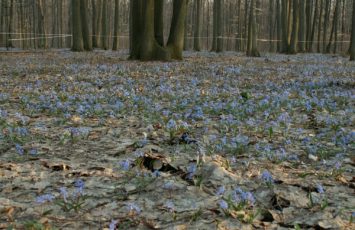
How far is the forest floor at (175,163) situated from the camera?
309cm

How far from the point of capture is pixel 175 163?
14.0ft

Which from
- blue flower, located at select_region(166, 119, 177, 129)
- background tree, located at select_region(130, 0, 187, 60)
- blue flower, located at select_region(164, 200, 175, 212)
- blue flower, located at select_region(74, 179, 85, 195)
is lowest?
blue flower, located at select_region(164, 200, 175, 212)

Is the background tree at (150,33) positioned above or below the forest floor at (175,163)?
above

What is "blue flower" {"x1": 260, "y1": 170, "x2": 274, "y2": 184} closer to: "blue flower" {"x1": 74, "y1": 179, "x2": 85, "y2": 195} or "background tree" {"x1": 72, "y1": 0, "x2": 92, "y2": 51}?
"blue flower" {"x1": 74, "y1": 179, "x2": 85, "y2": 195}

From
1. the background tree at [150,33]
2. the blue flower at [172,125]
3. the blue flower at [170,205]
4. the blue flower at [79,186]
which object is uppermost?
the background tree at [150,33]

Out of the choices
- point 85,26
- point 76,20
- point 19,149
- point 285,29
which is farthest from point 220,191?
point 285,29

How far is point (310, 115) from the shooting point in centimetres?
729

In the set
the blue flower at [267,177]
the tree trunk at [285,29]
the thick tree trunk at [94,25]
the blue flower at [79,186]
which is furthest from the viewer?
the thick tree trunk at [94,25]

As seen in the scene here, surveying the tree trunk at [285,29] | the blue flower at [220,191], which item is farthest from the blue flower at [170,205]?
the tree trunk at [285,29]

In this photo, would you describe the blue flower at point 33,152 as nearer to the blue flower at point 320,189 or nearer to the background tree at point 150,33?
the blue flower at point 320,189

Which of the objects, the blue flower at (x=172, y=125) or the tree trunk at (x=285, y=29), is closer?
the blue flower at (x=172, y=125)

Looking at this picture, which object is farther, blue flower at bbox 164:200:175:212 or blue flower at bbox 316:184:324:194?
blue flower at bbox 316:184:324:194

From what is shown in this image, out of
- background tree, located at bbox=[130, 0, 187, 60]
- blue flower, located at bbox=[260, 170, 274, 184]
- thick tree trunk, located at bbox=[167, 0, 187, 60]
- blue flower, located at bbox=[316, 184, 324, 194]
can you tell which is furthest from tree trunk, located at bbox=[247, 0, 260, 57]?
blue flower, located at bbox=[316, 184, 324, 194]

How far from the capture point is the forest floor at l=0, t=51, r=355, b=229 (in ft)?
10.1
